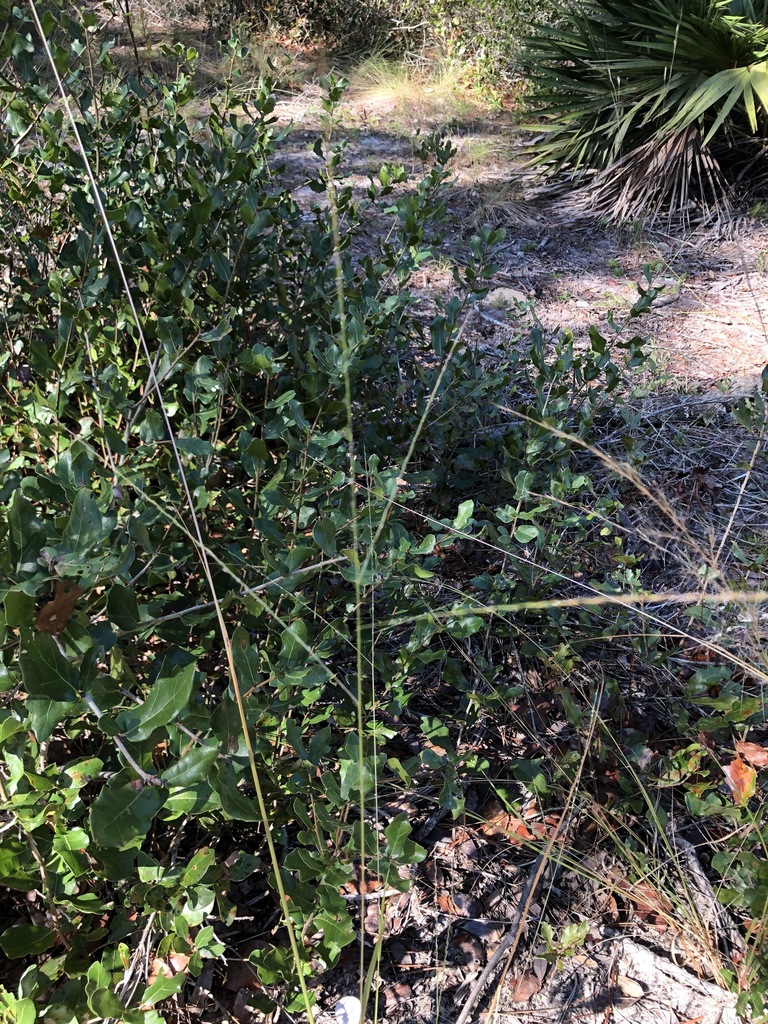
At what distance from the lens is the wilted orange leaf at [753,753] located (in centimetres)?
172

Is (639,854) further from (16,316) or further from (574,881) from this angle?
(16,316)

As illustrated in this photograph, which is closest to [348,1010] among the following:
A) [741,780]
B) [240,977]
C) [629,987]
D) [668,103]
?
[240,977]

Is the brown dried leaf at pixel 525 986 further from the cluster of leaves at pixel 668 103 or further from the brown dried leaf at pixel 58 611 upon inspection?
the cluster of leaves at pixel 668 103

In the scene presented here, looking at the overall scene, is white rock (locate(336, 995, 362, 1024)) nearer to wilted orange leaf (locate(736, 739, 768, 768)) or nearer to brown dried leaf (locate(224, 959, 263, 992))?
brown dried leaf (locate(224, 959, 263, 992))

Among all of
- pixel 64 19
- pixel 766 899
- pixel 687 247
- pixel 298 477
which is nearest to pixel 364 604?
pixel 298 477

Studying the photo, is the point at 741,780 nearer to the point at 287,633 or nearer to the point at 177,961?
the point at 287,633

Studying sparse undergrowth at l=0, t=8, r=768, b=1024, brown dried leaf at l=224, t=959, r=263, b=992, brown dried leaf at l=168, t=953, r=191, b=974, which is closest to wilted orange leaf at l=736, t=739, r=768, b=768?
sparse undergrowth at l=0, t=8, r=768, b=1024

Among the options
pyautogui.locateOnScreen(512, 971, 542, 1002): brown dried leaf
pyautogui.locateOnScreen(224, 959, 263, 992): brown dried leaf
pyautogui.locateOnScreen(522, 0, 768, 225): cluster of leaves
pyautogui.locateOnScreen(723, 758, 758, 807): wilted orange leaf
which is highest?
pyautogui.locateOnScreen(522, 0, 768, 225): cluster of leaves

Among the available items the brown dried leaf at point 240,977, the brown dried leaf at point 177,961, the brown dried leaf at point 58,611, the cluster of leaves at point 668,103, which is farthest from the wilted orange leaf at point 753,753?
the cluster of leaves at point 668,103

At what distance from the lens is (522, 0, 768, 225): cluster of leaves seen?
4.32 meters

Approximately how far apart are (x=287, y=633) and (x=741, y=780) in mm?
A: 1012

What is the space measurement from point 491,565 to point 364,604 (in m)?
0.62

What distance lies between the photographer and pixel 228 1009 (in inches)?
57.8

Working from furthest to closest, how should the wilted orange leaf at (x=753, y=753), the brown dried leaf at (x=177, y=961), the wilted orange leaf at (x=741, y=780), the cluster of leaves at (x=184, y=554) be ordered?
the wilted orange leaf at (x=753, y=753) < the wilted orange leaf at (x=741, y=780) < the brown dried leaf at (x=177, y=961) < the cluster of leaves at (x=184, y=554)
